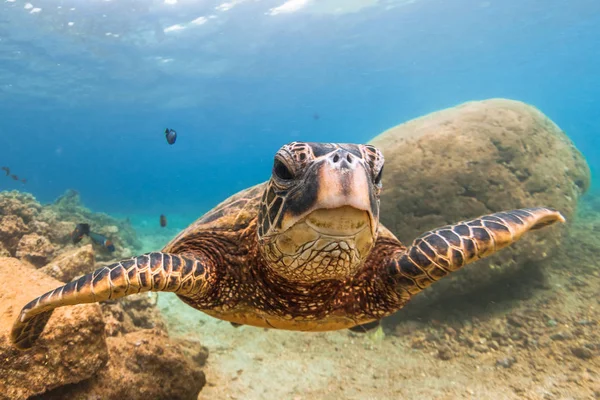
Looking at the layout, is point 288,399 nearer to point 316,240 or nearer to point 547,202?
point 316,240

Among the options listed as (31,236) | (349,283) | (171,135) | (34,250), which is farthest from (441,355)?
(171,135)

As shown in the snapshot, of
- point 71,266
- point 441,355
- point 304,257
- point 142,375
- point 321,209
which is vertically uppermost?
point 321,209

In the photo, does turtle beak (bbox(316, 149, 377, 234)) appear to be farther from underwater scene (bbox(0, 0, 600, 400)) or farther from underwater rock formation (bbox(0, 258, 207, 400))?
underwater rock formation (bbox(0, 258, 207, 400))

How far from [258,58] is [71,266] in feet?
118

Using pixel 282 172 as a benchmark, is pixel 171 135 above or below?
below

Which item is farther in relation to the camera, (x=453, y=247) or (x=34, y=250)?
(x=34, y=250)

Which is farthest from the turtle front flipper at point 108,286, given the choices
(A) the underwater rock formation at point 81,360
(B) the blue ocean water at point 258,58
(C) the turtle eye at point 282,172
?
(B) the blue ocean water at point 258,58

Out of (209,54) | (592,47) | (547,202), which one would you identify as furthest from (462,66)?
(547,202)

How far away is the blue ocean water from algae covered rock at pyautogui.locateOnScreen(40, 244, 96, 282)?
23.3 m

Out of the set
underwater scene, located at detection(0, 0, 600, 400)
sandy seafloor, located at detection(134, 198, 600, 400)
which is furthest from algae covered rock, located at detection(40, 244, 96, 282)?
sandy seafloor, located at detection(134, 198, 600, 400)

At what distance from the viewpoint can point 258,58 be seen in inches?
1419

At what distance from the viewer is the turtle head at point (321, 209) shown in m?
1.58

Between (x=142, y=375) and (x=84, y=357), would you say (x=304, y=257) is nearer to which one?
(x=84, y=357)

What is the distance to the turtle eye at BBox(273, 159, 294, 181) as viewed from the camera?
1.84m
